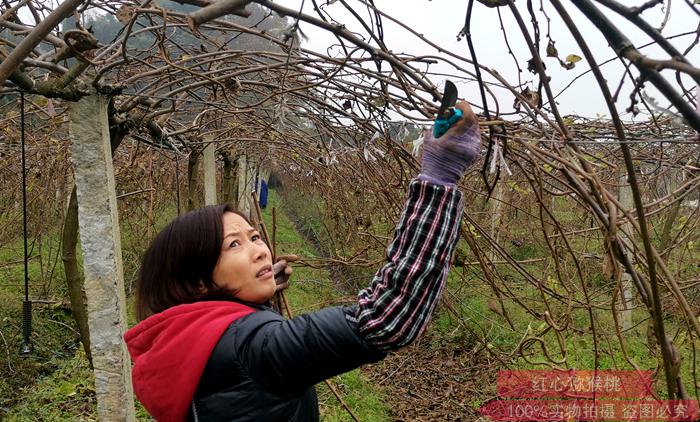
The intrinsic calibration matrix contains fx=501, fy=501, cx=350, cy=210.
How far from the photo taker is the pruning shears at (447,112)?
919mm

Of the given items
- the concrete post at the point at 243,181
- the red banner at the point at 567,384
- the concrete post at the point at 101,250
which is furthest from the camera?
the concrete post at the point at 243,181

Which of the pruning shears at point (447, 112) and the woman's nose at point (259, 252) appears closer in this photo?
the pruning shears at point (447, 112)

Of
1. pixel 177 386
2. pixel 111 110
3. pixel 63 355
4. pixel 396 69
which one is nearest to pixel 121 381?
pixel 111 110

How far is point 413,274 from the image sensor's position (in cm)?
91

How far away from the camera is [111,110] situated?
8.29 feet

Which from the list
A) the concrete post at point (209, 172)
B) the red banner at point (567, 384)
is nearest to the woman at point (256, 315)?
the red banner at point (567, 384)

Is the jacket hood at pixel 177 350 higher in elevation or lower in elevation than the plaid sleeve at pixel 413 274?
lower

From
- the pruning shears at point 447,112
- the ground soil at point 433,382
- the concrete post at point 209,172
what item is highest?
the concrete post at point 209,172

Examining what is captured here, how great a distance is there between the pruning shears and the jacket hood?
602 mm

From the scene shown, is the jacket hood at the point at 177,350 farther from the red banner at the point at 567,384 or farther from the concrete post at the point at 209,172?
the concrete post at the point at 209,172

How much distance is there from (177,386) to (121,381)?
1.49 metres

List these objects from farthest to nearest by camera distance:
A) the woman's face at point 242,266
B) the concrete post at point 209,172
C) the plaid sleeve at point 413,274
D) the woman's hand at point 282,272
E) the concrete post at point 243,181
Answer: the concrete post at point 243,181, the concrete post at point 209,172, the woman's hand at point 282,272, the woman's face at point 242,266, the plaid sleeve at point 413,274

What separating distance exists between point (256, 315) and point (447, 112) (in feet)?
1.96

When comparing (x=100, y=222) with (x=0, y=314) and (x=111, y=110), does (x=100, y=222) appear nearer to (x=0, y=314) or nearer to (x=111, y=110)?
(x=111, y=110)
